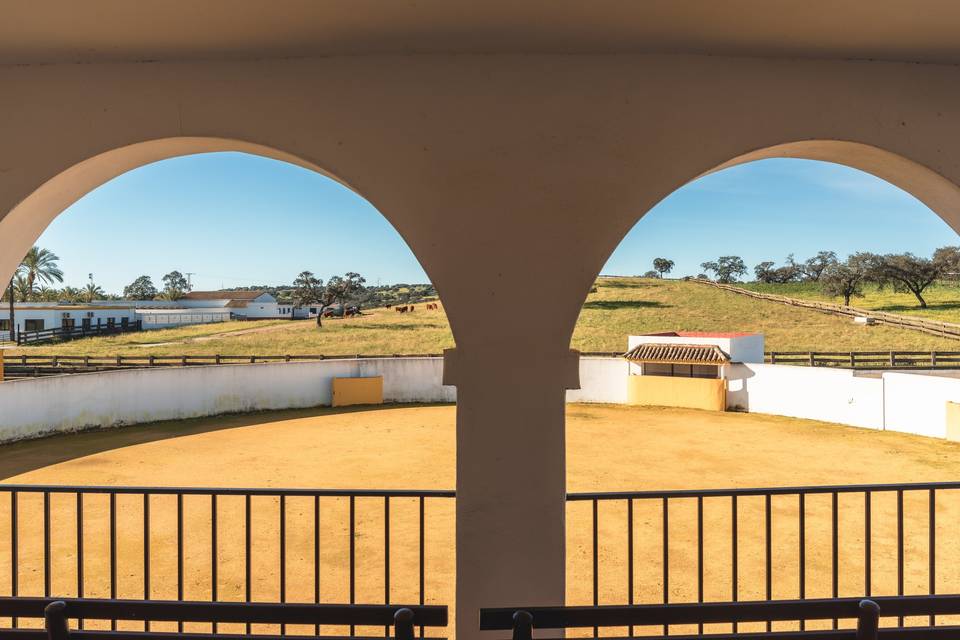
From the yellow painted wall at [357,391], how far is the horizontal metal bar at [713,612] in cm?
1582

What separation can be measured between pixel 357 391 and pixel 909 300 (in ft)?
149

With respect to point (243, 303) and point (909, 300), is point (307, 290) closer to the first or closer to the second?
point (243, 303)

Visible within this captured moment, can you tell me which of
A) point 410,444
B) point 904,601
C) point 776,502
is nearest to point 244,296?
point 410,444

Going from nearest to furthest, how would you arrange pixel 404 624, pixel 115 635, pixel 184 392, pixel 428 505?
1. pixel 404 624
2. pixel 115 635
3. pixel 428 505
4. pixel 184 392

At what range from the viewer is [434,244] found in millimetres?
2209

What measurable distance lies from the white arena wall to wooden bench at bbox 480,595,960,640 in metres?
13.8

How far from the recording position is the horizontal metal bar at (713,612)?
57.3 inches

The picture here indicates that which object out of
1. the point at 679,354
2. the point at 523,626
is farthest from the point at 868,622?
the point at 679,354

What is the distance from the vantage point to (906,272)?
41688 millimetres

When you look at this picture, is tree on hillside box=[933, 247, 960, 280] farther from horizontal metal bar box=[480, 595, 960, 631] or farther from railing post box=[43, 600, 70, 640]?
railing post box=[43, 600, 70, 640]

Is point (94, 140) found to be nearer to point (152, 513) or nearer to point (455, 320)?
point (455, 320)

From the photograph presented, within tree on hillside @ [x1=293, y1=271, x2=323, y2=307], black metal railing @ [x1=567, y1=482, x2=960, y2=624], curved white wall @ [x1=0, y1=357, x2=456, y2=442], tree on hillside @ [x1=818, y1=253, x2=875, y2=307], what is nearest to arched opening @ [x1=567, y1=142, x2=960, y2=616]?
black metal railing @ [x1=567, y1=482, x2=960, y2=624]

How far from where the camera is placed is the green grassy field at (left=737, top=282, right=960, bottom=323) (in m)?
35.2

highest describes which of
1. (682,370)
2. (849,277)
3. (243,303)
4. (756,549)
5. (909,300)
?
(849,277)
